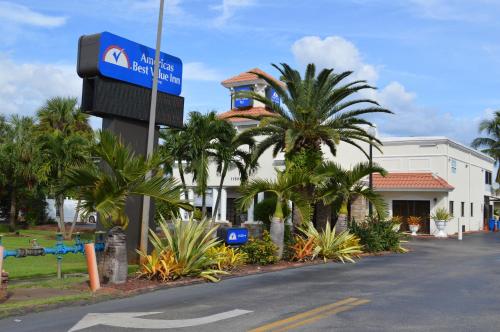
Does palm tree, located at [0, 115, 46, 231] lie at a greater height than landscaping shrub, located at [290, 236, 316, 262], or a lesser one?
greater

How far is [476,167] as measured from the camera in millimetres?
44469

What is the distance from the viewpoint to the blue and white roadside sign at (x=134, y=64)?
1484cm

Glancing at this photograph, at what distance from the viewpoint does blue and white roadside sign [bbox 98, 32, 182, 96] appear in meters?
14.8

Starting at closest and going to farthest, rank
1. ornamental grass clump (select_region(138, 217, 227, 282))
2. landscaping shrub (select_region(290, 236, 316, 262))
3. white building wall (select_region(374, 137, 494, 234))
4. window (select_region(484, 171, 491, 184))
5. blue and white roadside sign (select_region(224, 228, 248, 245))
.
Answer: ornamental grass clump (select_region(138, 217, 227, 282))
blue and white roadside sign (select_region(224, 228, 248, 245))
landscaping shrub (select_region(290, 236, 316, 262))
white building wall (select_region(374, 137, 494, 234))
window (select_region(484, 171, 491, 184))

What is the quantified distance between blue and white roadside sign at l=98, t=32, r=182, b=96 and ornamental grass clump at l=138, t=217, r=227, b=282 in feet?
15.8

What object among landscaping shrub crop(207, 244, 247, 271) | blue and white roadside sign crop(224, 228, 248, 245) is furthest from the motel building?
landscaping shrub crop(207, 244, 247, 271)

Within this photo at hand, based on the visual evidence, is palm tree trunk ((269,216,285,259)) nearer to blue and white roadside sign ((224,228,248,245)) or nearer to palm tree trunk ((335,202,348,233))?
blue and white roadside sign ((224,228,248,245))

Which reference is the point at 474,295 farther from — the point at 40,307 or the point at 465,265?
the point at 40,307

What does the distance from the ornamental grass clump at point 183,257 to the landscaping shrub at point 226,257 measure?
0.25 metres

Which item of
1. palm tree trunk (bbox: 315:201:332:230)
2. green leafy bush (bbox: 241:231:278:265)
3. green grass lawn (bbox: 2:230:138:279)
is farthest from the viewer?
palm tree trunk (bbox: 315:201:332:230)

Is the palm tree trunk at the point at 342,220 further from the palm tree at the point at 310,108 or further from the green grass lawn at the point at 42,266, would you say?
the green grass lawn at the point at 42,266

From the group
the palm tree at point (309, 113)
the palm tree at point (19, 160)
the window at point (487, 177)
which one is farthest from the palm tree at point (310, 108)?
the window at point (487, 177)

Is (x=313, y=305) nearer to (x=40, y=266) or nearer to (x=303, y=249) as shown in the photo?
(x=303, y=249)

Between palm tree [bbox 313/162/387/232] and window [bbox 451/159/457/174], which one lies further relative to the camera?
window [bbox 451/159/457/174]
